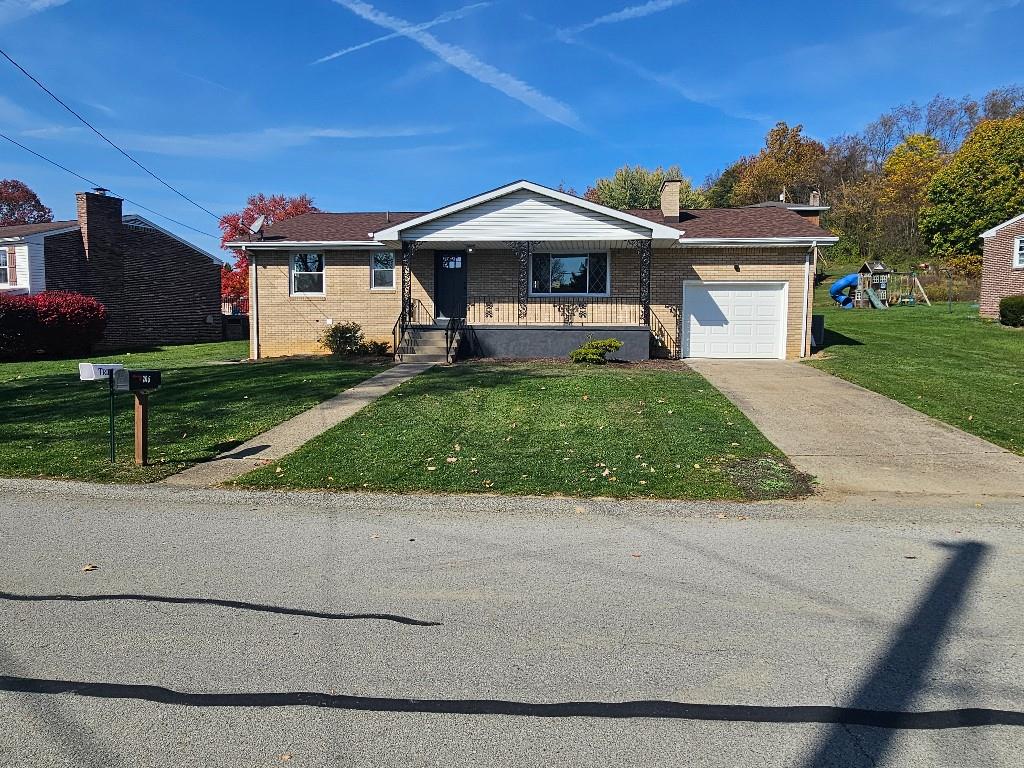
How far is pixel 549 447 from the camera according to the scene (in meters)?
8.82

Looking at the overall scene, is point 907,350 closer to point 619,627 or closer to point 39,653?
point 619,627

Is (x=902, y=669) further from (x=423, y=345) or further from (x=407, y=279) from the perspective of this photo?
(x=407, y=279)

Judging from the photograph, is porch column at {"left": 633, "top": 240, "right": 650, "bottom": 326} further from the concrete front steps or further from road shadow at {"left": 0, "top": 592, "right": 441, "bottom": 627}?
road shadow at {"left": 0, "top": 592, "right": 441, "bottom": 627}

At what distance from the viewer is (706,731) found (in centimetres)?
302

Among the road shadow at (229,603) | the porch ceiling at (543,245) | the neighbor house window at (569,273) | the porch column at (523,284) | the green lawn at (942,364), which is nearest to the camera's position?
the road shadow at (229,603)

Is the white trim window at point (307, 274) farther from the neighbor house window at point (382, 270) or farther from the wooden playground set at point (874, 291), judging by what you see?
the wooden playground set at point (874, 291)

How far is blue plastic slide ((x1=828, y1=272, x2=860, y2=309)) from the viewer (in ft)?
117

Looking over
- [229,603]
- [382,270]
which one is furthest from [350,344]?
[229,603]

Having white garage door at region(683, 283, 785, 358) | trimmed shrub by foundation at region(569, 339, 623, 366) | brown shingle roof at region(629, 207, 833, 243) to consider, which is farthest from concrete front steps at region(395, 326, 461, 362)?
brown shingle roof at region(629, 207, 833, 243)

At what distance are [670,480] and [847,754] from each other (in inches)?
182

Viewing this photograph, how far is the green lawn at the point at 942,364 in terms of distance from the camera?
10586 mm

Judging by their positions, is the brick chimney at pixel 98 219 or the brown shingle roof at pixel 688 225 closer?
the brown shingle roof at pixel 688 225

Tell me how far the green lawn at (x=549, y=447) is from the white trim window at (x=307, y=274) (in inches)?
340

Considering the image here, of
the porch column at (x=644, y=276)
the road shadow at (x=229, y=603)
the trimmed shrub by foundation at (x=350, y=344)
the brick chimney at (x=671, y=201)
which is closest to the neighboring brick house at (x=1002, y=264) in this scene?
the brick chimney at (x=671, y=201)
